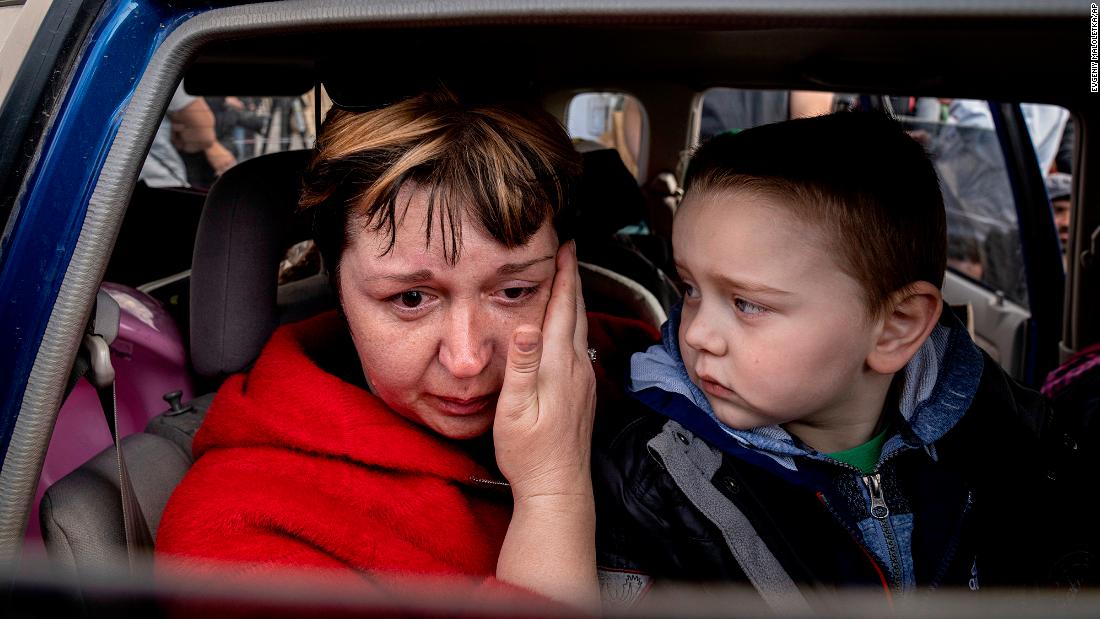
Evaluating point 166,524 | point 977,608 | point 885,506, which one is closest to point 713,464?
point 885,506

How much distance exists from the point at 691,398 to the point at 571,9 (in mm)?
767

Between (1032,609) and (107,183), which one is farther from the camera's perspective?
(107,183)

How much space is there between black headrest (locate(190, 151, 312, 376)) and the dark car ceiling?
0.28 m

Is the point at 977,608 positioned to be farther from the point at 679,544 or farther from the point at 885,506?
the point at 885,506

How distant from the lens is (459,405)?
1.33 metres

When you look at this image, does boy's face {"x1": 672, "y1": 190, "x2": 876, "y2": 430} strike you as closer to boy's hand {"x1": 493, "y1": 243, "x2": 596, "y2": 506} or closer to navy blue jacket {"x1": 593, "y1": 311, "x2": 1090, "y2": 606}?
navy blue jacket {"x1": 593, "y1": 311, "x2": 1090, "y2": 606}

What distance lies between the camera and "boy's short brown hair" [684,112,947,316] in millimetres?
1308

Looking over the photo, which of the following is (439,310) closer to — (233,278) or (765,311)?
(765,311)

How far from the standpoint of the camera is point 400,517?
1.25 meters

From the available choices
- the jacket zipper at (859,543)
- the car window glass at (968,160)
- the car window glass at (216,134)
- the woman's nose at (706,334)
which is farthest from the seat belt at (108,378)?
the car window glass at (216,134)

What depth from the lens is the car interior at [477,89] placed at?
95 centimetres

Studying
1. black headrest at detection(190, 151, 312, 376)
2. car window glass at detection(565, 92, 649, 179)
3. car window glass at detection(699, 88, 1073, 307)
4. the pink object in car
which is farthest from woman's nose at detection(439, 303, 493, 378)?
car window glass at detection(565, 92, 649, 179)

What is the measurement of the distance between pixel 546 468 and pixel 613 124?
4464mm

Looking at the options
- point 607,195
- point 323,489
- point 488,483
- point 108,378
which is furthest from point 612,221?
point 108,378
